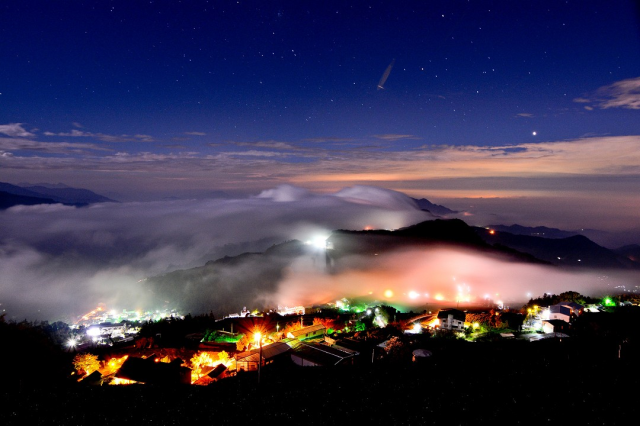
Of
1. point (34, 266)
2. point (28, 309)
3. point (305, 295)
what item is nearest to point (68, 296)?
point (28, 309)

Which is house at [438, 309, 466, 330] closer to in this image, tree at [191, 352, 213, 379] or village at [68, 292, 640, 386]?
village at [68, 292, 640, 386]

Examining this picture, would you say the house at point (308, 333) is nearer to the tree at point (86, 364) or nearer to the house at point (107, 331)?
the tree at point (86, 364)

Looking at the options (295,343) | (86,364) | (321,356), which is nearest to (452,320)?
(295,343)

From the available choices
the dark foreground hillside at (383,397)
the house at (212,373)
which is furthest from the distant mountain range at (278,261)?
the dark foreground hillside at (383,397)

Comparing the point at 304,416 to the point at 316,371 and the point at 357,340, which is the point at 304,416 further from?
the point at 357,340

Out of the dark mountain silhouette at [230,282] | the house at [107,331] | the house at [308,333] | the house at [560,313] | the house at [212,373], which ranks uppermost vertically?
the house at [560,313]

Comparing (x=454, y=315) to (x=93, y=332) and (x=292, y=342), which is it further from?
(x=93, y=332)
